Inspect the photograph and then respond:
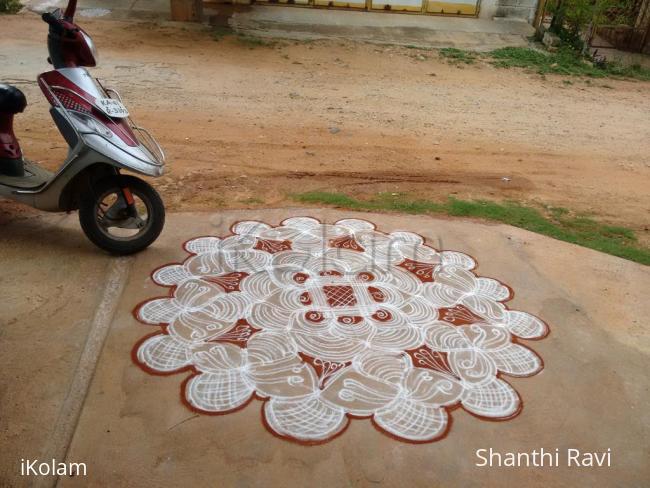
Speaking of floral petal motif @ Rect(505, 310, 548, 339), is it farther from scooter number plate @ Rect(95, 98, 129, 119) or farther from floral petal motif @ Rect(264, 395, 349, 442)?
scooter number plate @ Rect(95, 98, 129, 119)

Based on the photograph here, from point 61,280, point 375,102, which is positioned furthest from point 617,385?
point 375,102

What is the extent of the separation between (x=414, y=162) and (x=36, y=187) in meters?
3.49

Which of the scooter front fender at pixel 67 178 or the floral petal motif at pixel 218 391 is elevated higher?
the scooter front fender at pixel 67 178

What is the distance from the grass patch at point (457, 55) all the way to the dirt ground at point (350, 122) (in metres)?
0.31

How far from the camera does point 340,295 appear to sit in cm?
299

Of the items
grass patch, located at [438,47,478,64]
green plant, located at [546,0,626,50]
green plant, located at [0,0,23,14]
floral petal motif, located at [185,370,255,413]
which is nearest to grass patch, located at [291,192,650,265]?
floral petal motif, located at [185,370,255,413]

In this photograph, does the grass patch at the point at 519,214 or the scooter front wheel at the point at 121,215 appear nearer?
the scooter front wheel at the point at 121,215

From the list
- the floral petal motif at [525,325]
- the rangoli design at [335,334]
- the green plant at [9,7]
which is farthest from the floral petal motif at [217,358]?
the green plant at [9,7]

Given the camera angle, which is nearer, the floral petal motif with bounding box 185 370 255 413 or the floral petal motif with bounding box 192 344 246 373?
the floral petal motif with bounding box 185 370 255 413

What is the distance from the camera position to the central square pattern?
2.91 meters

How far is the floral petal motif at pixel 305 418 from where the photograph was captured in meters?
2.08

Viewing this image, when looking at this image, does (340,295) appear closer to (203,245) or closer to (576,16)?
(203,245)

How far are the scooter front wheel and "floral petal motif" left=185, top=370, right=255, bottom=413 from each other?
1.20m

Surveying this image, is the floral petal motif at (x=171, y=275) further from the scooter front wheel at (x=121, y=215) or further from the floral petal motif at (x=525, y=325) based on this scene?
the floral petal motif at (x=525, y=325)
